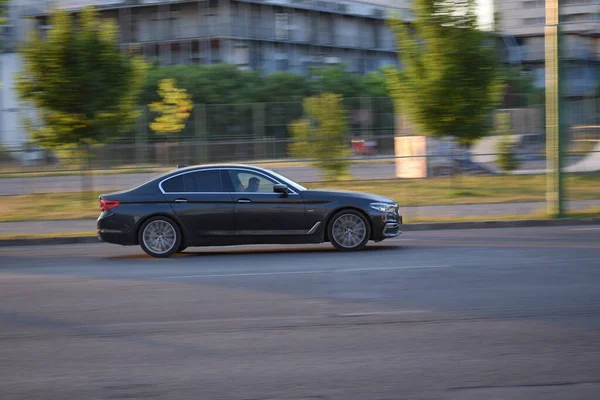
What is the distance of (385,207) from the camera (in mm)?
12898

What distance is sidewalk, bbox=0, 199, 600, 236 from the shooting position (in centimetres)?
1889

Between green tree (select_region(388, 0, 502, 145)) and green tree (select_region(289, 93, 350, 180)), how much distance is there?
15.0ft

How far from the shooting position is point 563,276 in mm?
10039

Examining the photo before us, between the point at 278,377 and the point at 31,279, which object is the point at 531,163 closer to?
the point at 31,279

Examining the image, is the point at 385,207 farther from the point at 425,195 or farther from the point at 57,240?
the point at 425,195

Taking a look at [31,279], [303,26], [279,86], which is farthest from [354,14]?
[31,279]

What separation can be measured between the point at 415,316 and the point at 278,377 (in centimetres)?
229

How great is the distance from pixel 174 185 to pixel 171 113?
29.8 meters

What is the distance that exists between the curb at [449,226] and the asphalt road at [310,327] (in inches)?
168

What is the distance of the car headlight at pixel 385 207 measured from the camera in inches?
504

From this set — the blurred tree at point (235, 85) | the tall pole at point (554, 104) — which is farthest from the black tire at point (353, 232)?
the blurred tree at point (235, 85)

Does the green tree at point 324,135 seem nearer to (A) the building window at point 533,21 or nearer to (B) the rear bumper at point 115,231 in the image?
(B) the rear bumper at point 115,231

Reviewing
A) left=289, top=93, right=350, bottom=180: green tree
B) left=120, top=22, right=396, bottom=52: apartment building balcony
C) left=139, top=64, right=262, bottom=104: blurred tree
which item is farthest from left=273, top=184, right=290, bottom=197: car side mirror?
left=120, top=22, right=396, bottom=52: apartment building balcony

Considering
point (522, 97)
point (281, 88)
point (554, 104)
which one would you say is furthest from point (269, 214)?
point (281, 88)
